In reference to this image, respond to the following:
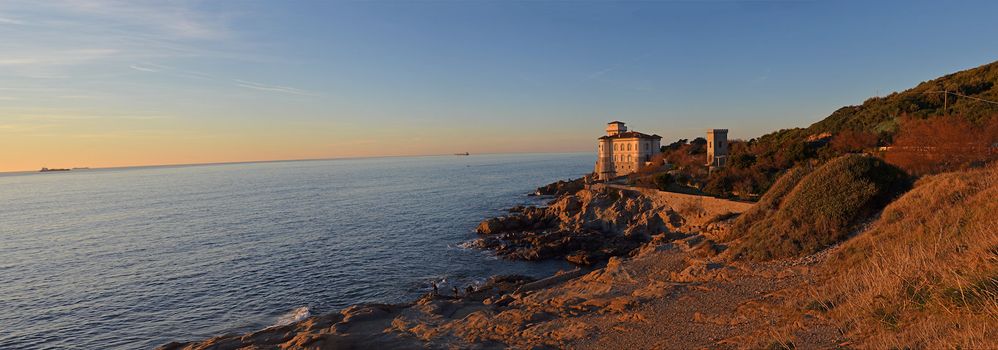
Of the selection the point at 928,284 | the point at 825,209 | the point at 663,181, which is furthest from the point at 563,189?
the point at 928,284

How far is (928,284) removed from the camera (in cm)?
870

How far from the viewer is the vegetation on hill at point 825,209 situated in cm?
1880

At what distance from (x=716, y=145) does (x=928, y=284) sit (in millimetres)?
51701

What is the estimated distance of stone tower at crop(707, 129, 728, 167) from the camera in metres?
55.7

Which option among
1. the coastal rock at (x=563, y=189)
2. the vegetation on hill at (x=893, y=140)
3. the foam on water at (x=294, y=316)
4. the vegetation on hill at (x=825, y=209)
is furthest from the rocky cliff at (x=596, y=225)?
the coastal rock at (x=563, y=189)

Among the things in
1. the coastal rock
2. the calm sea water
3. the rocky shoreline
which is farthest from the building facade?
the rocky shoreline

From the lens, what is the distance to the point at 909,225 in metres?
15.2

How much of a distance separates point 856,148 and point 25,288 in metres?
65.9

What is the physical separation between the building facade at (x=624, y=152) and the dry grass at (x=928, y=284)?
1991 inches

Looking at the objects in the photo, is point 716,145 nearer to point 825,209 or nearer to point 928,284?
point 825,209

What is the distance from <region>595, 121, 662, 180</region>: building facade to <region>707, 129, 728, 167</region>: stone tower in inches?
414

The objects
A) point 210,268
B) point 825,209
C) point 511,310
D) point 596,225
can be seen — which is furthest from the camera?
point 596,225

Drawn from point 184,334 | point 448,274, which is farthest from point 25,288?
point 448,274

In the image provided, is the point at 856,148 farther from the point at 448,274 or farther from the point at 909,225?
the point at 448,274
